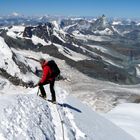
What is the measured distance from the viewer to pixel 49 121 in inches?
846

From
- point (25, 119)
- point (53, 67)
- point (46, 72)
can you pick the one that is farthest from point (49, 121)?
point (53, 67)

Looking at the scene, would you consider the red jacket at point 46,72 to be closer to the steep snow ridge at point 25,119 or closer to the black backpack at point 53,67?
the black backpack at point 53,67

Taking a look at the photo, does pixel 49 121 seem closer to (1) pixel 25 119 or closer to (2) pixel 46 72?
(1) pixel 25 119

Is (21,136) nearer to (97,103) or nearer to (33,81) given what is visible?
(97,103)

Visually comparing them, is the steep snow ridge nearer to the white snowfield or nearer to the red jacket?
the white snowfield

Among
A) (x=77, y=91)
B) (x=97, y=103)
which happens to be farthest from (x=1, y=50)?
(x=97, y=103)

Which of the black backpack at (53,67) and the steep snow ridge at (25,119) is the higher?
the black backpack at (53,67)

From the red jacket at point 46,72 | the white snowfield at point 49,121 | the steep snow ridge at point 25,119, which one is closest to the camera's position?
the steep snow ridge at point 25,119

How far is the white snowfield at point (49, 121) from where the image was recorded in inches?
693

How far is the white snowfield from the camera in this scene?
17.6m

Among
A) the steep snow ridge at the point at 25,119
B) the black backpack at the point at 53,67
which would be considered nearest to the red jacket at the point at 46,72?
the black backpack at the point at 53,67

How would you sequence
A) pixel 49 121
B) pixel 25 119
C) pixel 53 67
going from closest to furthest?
pixel 25 119 < pixel 49 121 < pixel 53 67

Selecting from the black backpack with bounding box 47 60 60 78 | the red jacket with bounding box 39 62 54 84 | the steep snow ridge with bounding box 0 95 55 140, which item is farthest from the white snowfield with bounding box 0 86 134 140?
the black backpack with bounding box 47 60 60 78

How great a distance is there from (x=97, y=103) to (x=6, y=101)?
216 feet
